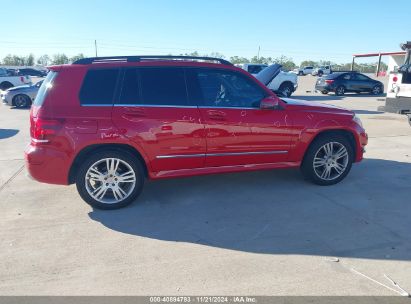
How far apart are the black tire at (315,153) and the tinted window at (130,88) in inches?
102

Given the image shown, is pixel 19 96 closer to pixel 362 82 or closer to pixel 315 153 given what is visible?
pixel 315 153

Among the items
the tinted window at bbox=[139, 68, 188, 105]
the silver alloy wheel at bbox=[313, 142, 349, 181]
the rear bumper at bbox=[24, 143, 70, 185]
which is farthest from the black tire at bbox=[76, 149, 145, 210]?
the silver alloy wheel at bbox=[313, 142, 349, 181]

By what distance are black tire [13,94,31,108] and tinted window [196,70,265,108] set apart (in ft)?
44.1

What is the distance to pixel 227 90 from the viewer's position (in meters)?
4.71

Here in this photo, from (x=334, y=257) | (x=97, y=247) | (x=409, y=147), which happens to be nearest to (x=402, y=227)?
(x=334, y=257)

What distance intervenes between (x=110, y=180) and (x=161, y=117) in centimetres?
102

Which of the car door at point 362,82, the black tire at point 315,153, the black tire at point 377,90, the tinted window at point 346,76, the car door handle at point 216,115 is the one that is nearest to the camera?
the car door handle at point 216,115

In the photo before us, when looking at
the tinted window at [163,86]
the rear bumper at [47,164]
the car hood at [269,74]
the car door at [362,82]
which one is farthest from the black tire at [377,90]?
the rear bumper at [47,164]

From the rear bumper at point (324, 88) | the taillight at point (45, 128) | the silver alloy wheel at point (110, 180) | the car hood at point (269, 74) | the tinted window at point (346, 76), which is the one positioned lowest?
the silver alloy wheel at point (110, 180)

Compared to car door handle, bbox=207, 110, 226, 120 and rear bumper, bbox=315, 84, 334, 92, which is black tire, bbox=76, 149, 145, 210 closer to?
car door handle, bbox=207, 110, 226, 120

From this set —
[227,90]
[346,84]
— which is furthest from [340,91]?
[227,90]

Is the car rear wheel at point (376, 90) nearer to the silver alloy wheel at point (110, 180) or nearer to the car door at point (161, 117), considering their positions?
the car door at point (161, 117)

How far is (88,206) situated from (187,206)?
50.3 inches

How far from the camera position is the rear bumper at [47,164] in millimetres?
4148
